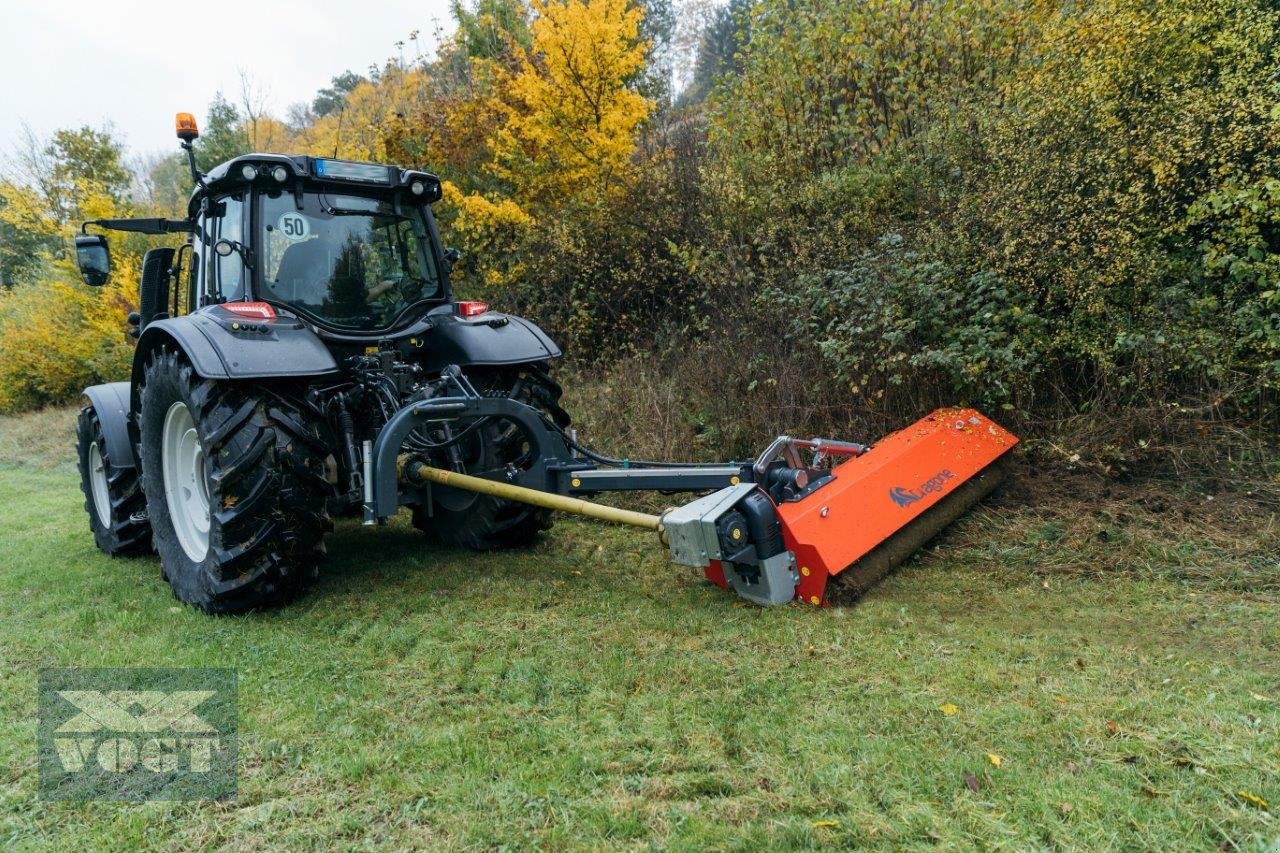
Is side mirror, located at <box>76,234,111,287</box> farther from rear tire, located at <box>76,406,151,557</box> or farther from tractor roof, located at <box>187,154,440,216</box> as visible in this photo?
rear tire, located at <box>76,406,151,557</box>

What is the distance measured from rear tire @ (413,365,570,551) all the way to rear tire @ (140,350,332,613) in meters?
0.78

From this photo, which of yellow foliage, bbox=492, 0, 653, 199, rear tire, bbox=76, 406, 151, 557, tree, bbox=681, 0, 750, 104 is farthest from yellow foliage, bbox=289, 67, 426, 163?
tree, bbox=681, 0, 750, 104

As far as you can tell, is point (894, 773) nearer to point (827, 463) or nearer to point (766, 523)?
Result: point (766, 523)

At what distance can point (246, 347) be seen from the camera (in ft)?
11.9

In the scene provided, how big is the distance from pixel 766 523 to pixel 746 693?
811 millimetres

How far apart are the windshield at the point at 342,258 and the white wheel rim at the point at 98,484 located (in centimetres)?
249

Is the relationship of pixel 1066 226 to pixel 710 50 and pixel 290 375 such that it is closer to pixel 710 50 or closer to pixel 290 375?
pixel 290 375

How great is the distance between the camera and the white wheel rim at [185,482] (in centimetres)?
421

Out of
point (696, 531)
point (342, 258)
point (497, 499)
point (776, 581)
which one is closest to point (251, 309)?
point (342, 258)

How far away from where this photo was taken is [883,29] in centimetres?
699

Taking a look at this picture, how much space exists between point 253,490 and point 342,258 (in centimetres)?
144

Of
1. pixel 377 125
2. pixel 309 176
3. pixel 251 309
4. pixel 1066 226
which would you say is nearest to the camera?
pixel 251 309

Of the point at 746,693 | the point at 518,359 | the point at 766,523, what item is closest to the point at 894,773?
the point at 746,693

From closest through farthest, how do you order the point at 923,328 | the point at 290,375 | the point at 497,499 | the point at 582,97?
1. the point at 290,375
2. the point at 497,499
3. the point at 923,328
4. the point at 582,97
